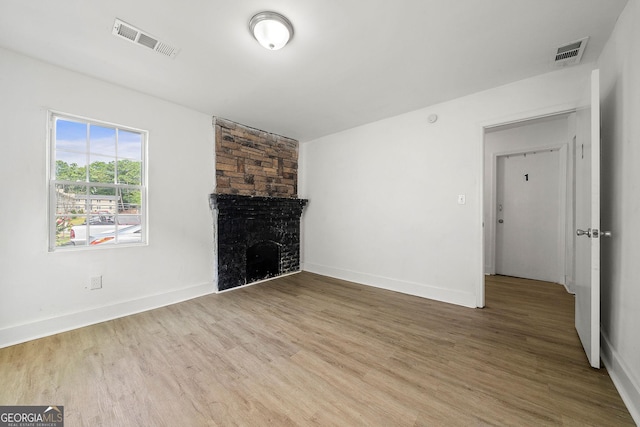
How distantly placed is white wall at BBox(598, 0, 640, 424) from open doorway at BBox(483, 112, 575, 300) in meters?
1.77

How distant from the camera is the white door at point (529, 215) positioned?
3.76m

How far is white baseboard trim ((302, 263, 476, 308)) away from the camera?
2834mm

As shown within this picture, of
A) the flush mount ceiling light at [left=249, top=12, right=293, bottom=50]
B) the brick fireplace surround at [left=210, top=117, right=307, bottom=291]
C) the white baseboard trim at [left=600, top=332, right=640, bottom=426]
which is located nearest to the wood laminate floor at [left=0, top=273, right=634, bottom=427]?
the white baseboard trim at [left=600, top=332, right=640, bottom=426]

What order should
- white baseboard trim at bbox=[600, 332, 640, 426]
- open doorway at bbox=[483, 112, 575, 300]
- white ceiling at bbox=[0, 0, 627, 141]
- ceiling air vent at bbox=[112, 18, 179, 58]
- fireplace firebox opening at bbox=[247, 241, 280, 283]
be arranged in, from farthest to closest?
fireplace firebox opening at bbox=[247, 241, 280, 283]
open doorway at bbox=[483, 112, 575, 300]
ceiling air vent at bbox=[112, 18, 179, 58]
white ceiling at bbox=[0, 0, 627, 141]
white baseboard trim at bbox=[600, 332, 640, 426]

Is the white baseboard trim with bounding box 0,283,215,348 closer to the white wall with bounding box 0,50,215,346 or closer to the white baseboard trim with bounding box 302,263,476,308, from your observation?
the white wall with bounding box 0,50,215,346

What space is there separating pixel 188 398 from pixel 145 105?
302 cm

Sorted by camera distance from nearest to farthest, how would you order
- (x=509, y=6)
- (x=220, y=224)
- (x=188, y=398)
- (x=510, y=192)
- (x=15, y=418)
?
(x=15, y=418) < (x=188, y=398) < (x=509, y=6) < (x=220, y=224) < (x=510, y=192)

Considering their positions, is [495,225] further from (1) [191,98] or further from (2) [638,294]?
(1) [191,98]

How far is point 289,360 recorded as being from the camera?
1792 millimetres

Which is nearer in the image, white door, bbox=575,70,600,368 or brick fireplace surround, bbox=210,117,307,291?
white door, bbox=575,70,600,368

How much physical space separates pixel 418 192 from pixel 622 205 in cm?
180

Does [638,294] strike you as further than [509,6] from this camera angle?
No

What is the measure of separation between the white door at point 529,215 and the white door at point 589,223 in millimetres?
2182

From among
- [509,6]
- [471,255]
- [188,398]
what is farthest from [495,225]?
[188,398]
